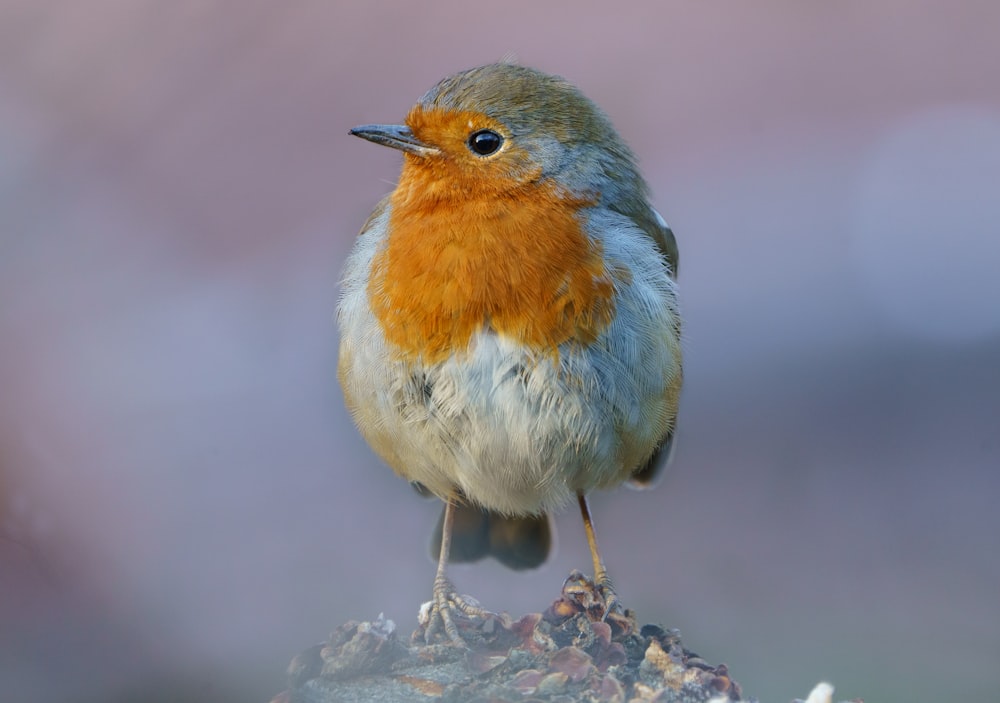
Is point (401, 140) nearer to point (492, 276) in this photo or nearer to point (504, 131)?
point (504, 131)

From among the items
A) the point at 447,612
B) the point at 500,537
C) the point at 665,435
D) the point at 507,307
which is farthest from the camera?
the point at 500,537

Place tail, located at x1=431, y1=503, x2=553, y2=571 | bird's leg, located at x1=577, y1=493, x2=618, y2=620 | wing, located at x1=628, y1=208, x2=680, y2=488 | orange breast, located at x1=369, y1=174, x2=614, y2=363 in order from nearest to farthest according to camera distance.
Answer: orange breast, located at x1=369, y1=174, x2=614, y2=363, bird's leg, located at x1=577, y1=493, x2=618, y2=620, wing, located at x1=628, y1=208, x2=680, y2=488, tail, located at x1=431, y1=503, x2=553, y2=571

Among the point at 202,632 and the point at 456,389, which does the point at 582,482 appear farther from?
the point at 202,632

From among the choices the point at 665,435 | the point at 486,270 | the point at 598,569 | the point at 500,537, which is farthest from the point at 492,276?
the point at 500,537

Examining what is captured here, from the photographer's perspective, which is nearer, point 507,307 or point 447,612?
point 507,307

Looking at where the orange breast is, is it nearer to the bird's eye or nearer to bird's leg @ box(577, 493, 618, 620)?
the bird's eye

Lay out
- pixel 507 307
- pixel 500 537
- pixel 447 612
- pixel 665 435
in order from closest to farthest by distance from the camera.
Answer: pixel 507 307, pixel 447 612, pixel 665 435, pixel 500 537

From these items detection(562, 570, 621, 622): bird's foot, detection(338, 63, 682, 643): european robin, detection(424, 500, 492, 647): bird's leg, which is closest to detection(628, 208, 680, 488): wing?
detection(338, 63, 682, 643): european robin

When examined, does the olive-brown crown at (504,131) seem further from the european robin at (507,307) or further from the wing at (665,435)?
the wing at (665,435)
